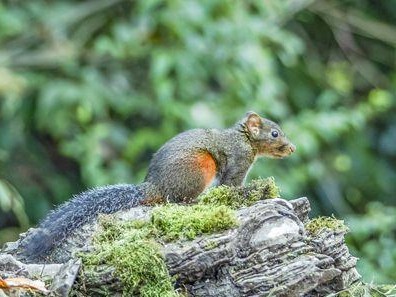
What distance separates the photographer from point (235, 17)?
773 cm

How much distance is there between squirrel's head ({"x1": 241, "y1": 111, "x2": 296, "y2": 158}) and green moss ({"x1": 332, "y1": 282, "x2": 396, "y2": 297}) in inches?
57.5

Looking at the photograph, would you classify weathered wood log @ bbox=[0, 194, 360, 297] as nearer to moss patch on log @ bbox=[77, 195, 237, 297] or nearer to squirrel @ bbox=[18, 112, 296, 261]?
moss patch on log @ bbox=[77, 195, 237, 297]

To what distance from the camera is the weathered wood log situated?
3.59 meters

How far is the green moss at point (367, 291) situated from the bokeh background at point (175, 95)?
103 inches

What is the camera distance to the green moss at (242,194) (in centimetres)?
409

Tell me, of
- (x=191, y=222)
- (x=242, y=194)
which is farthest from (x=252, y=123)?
(x=191, y=222)

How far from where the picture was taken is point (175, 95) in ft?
25.9

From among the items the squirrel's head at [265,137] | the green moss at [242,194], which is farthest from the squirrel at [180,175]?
the green moss at [242,194]

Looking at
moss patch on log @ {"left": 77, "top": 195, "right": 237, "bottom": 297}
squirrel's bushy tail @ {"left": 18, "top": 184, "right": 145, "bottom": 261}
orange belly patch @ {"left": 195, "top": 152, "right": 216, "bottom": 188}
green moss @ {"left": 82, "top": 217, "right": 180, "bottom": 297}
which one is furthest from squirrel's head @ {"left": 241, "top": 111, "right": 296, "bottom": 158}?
green moss @ {"left": 82, "top": 217, "right": 180, "bottom": 297}

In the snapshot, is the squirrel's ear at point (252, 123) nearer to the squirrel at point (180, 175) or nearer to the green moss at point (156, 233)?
the squirrel at point (180, 175)

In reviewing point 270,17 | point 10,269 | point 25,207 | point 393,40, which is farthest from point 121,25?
point 10,269

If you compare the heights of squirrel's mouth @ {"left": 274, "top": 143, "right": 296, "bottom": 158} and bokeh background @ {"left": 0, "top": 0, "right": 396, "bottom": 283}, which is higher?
bokeh background @ {"left": 0, "top": 0, "right": 396, "bottom": 283}

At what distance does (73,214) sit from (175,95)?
3.75 meters

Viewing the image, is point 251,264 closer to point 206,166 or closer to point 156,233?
point 156,233
